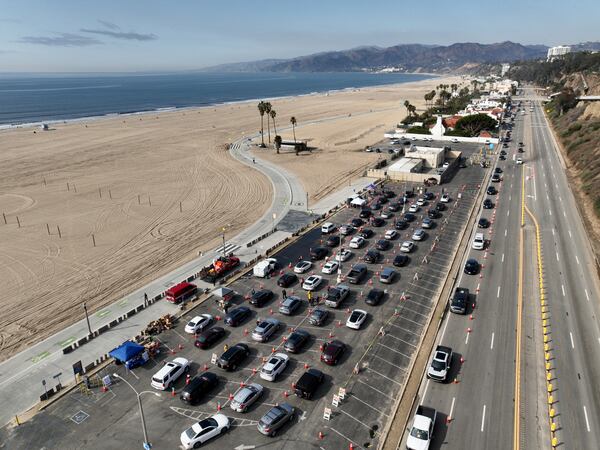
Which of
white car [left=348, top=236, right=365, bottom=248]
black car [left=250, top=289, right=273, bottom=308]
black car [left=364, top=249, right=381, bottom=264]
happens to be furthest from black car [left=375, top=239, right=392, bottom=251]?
black car [left=250, top=289, right=273, bottom=308]

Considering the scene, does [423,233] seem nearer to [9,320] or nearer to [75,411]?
[75,411]

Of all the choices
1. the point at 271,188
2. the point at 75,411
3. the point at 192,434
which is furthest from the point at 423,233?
the point at 75,411

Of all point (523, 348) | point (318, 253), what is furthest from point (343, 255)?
point (523, 348)

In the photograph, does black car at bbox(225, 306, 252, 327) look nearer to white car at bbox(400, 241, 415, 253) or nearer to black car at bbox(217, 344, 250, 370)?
black car at bbox(217, 344, 250, 370)

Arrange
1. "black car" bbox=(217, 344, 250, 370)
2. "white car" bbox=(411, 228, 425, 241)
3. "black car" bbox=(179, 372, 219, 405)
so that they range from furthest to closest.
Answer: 1. "white car" bbox=(411, 228, 425, 241)
2. "black car" bbox=(217, 344, 250, 370)
3. "black car" bbox=(179, 372, 219, 405)

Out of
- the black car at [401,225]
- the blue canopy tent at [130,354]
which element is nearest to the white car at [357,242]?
the black car at [401,225]

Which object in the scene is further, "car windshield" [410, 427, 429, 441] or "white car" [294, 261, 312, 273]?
"white car" [294, 261, 312, 273]

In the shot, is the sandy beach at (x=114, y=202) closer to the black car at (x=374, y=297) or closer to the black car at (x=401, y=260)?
the black car at (x=374, y=297)
